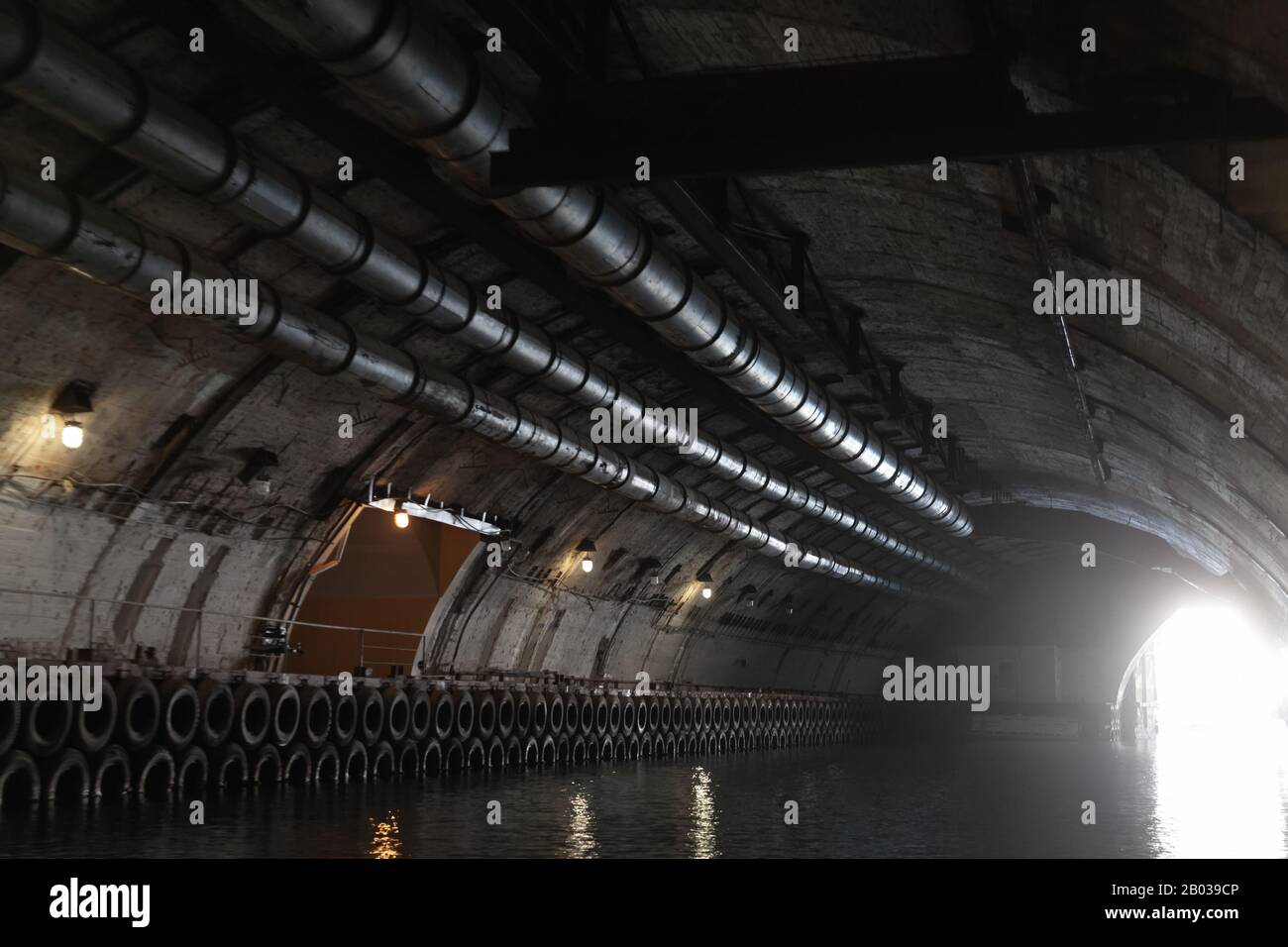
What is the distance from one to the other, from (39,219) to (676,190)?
481cm

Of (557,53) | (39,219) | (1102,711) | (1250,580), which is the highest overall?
(557,53)

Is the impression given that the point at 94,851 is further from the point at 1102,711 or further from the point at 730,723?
the point at 1102,711

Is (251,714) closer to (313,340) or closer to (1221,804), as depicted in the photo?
(313,340)

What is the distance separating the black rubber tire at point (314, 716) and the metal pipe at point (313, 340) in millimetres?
3969

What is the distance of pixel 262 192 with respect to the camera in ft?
32.6

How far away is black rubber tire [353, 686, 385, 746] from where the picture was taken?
17188mm

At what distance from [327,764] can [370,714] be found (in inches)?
46.8

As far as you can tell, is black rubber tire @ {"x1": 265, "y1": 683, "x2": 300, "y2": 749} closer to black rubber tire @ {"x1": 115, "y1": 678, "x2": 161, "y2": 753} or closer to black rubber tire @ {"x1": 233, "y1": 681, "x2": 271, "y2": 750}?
black rubber tire @ {"x1": 233, "y1": 681, "x2": 271, "y2": 750}

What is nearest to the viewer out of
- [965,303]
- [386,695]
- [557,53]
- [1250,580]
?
[557,53]

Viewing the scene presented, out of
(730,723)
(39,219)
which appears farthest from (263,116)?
(730,723)

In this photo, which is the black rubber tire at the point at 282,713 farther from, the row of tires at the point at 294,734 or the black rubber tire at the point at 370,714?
the black rubber tire at the point at 370,714

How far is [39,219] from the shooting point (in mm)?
9195

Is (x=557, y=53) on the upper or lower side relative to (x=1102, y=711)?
upper

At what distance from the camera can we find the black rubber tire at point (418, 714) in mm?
18125
